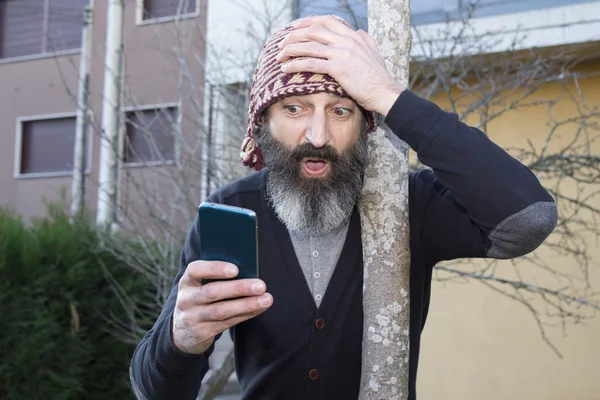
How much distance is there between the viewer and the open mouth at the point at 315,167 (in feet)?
8.02

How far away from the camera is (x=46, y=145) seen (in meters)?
14.3

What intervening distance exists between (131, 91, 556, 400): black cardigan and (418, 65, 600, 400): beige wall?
5336 mm

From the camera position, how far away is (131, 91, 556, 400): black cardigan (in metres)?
2.19

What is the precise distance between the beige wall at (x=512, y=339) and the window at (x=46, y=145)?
26.8ft

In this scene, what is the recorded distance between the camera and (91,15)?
1005 centimetres

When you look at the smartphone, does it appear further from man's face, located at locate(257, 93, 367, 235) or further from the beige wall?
the beige wall

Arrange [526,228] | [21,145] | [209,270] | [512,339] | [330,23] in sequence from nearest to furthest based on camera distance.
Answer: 1. [209,270]
2. [526,228]
3. [330,23]
4. [512,339]
5. [21,145]

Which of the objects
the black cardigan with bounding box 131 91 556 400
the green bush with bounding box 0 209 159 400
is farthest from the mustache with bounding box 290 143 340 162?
the green bush with bounding box 0 209 159 400

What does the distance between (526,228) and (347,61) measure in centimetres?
68

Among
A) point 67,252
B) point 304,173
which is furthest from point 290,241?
point 67,252

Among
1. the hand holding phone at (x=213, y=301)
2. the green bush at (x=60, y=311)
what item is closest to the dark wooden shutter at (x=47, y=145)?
the green bush at (x=60, y=311)

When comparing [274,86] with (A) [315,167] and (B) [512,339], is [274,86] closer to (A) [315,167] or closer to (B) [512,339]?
(A) [315,167]

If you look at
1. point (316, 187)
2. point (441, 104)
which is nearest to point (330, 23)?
point (316, 187)

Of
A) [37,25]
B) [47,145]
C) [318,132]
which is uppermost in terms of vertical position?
[37,25]
